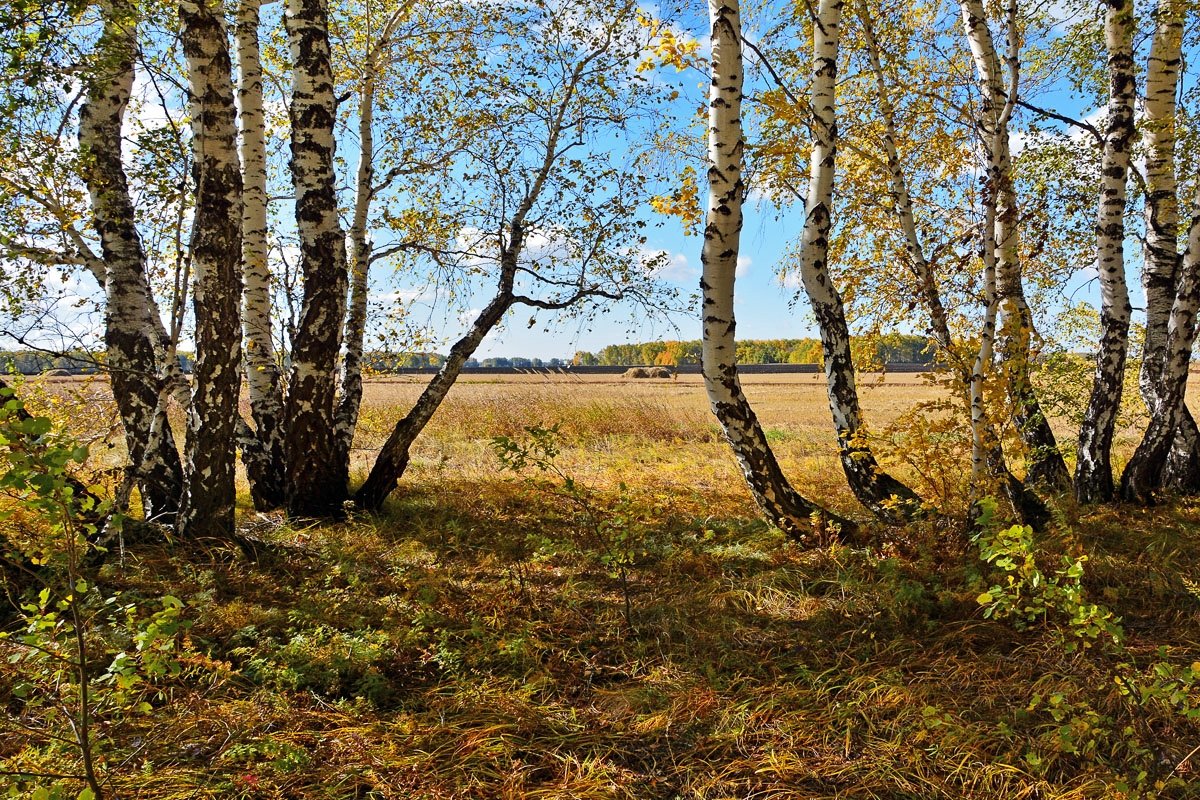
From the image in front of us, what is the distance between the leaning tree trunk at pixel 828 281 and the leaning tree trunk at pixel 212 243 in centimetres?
453

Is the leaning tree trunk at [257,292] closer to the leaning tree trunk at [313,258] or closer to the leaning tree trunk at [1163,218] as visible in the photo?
the leaning tree trunk at [313,258]

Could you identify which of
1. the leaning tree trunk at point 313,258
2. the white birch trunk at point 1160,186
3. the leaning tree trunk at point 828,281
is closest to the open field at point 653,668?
the leaning tree trunk at point 828,281

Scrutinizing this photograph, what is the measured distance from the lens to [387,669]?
3578 millimetres

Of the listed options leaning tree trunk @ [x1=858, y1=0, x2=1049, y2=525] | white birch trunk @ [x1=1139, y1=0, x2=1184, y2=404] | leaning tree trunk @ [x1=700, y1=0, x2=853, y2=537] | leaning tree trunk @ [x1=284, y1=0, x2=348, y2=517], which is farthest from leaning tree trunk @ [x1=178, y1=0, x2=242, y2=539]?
white birch trunk @ [x1=1139, y1=0, x2=1184, y2=404]

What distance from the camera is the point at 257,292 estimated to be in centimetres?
634

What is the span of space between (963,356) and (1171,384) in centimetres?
310

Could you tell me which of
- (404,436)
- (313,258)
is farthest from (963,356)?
(313,258)

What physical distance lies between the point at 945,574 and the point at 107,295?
710cm

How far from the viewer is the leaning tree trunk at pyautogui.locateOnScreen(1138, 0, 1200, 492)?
5.68 metres

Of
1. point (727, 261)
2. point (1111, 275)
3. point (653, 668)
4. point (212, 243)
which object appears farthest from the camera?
point (1111, 275)

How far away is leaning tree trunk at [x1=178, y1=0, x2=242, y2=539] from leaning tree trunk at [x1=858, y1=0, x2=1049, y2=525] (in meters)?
5.10

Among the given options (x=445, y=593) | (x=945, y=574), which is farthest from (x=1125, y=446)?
(x=445, y=593)

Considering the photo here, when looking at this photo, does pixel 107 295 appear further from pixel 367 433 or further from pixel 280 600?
pixel 367 433

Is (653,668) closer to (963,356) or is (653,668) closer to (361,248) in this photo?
(963,356)
